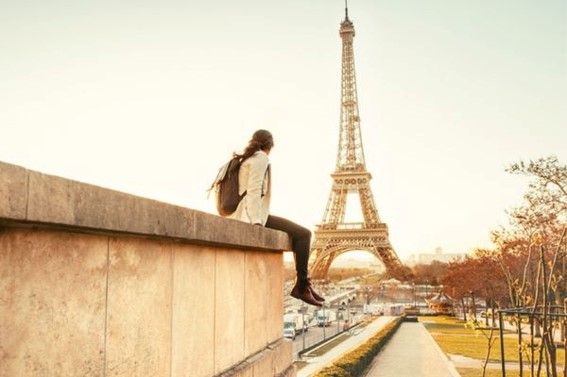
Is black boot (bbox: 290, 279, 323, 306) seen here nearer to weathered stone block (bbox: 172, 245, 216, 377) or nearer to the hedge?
weathered stone block (bbox: 172, 245, 216, 377)

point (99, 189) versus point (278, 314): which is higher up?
point (99, 189)

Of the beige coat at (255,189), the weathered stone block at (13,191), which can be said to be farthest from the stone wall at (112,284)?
the beige coat at (255,189)

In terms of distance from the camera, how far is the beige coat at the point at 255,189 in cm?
388

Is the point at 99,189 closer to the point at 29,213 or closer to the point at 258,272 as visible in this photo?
the point at 29,213

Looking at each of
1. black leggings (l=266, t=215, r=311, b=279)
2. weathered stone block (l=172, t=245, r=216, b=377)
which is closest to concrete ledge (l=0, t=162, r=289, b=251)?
weathered stone block (l=172, t=245, r=216, b=377)

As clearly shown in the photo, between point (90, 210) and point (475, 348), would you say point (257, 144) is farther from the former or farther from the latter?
point (475, 348)

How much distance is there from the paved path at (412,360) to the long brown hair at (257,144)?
15573 millimetres

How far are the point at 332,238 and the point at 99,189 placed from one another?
1898 inches

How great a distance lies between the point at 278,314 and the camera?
14.0 feet

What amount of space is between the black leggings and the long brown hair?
22.2 inches

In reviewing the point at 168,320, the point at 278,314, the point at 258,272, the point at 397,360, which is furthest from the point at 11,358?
the point at 397,360

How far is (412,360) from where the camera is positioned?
2203 centimetres

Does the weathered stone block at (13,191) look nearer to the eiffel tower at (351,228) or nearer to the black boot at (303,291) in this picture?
the black boot at (303,291)

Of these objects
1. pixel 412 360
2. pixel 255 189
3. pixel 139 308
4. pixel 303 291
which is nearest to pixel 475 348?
pixel 412 360
